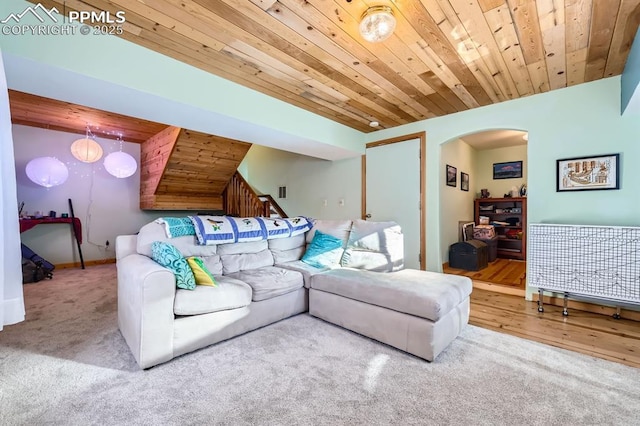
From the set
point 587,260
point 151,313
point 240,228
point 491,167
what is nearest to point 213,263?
point 240,228

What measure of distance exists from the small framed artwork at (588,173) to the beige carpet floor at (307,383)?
178 centimetres

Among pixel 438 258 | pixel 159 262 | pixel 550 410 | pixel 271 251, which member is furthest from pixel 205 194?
pixel 550 410

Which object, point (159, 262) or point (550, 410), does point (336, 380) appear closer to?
point (550, 410)

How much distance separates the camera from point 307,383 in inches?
63.9

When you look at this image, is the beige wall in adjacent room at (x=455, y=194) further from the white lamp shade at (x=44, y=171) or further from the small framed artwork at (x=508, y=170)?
the white lamp shade at (x=44, y=171)

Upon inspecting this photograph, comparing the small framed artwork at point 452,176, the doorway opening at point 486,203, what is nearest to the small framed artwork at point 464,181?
the doorway opening at point 486,203

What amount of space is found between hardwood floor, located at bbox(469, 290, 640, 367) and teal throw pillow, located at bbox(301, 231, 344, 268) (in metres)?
1.45

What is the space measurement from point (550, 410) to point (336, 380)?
3.70 ft

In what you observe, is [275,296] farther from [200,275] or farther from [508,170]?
[508,170]


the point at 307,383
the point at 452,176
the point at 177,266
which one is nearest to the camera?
the point at 307,383

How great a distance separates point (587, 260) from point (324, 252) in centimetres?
256

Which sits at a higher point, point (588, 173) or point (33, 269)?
point (588, 173)

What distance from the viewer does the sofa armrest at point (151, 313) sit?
1.72 metres

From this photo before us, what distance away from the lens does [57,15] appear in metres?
1.83
